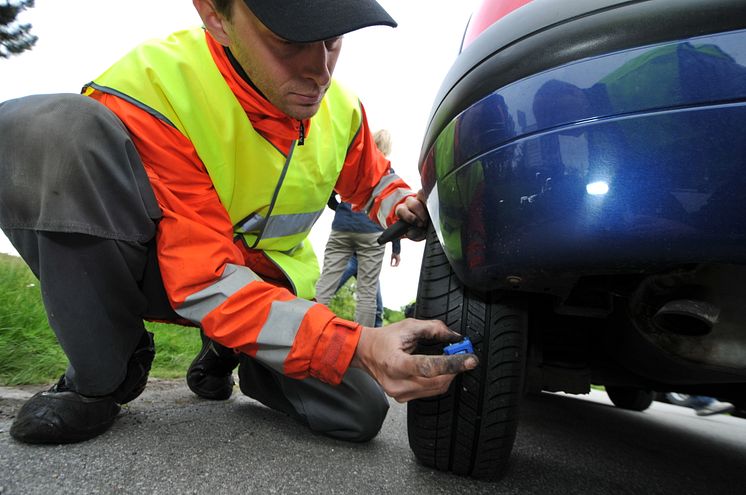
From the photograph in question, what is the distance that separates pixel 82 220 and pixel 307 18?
24.2 inches

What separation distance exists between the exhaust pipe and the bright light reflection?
0.23 m

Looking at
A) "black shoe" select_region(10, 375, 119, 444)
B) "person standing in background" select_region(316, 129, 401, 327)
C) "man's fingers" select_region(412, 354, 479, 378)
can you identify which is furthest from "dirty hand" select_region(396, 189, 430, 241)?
"person standing in background" select_region(316, 129, 401, 327)

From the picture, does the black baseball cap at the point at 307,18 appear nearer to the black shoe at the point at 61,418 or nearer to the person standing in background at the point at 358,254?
the black shoe at the point at 61,418

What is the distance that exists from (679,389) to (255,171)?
1203 mm

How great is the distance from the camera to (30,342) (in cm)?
161

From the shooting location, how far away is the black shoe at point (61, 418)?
0.87 m

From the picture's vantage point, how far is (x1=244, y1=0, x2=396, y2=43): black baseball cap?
2.88ft

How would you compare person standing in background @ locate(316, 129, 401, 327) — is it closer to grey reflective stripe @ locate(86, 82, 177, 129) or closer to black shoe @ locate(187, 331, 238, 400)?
black shoe @ locate(187, 331, 238, 400)

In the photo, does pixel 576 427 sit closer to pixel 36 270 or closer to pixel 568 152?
pixel 568 152

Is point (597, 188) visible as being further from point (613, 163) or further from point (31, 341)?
point (31, 341)

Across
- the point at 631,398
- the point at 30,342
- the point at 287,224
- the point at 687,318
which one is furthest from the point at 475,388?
the point at 631,398

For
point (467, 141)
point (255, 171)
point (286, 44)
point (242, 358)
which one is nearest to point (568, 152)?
point (467, 141)

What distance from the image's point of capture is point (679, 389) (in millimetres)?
1108

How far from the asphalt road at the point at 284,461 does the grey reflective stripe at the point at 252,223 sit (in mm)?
502
